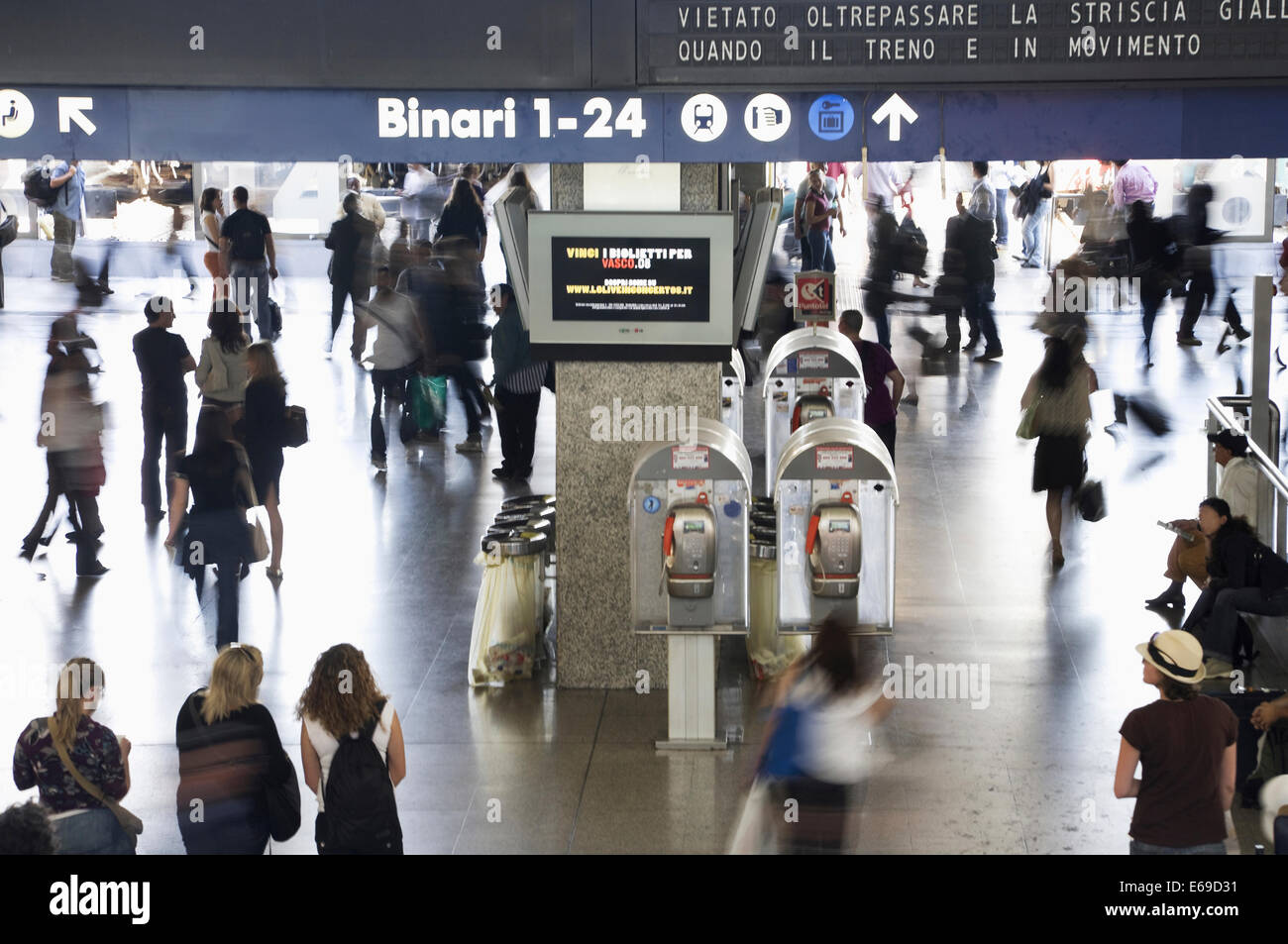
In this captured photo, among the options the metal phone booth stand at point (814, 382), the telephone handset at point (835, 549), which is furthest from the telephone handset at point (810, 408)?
the telephone handset at point (835, 549)

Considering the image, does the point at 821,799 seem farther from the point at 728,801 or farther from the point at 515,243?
the point at 515,243

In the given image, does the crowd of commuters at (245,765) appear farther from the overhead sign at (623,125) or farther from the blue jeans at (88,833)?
the overhead sign at (623,125)

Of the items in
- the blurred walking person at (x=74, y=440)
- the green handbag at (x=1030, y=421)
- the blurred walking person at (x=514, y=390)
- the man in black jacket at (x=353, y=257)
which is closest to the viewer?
the blurred walking person at (x=74, y=440)

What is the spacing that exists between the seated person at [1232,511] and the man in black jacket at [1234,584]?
46cm

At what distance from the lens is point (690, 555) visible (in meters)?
8.77

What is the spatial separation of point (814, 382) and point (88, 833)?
7608 mm

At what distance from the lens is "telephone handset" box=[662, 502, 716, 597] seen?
8766 mm

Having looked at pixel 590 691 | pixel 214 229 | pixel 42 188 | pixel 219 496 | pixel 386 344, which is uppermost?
pixel 42 188

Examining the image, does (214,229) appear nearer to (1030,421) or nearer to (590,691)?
(1030,421)

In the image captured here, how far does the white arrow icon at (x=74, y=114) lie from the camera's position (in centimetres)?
837

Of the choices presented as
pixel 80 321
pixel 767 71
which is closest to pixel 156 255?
pixel 80 321

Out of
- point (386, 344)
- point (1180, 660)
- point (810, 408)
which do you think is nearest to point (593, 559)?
point (810, 408)

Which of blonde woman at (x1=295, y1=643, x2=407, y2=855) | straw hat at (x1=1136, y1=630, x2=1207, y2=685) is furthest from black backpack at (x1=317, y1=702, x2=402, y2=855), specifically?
straw hat at (x1=1136, y1=630, x2=1207, y2=685)
